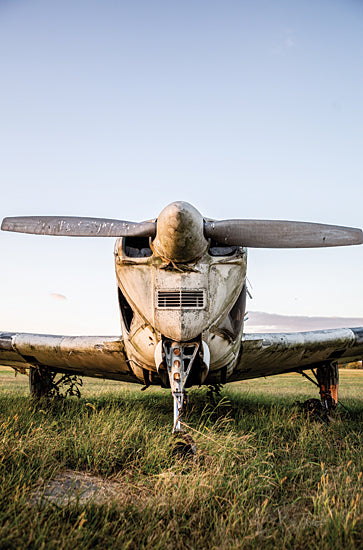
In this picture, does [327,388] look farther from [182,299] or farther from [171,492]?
[171,492]

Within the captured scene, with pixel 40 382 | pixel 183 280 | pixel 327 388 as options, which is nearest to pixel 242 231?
pixel 183 280

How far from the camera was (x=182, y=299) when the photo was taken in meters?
4.85

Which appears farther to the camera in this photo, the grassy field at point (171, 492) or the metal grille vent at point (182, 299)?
the metal grille vent at point (182, 299)

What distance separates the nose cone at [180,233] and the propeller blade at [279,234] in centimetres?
44

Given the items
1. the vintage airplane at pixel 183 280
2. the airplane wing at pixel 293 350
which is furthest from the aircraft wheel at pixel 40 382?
the airplane wing at pixel 293 350

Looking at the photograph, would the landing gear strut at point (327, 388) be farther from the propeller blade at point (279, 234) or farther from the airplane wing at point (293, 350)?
the propeller blade at point (279, 234)

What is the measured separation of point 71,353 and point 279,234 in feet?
13.7

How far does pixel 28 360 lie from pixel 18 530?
5.88 meters

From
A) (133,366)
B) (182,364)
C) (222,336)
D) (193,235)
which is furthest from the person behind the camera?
(133,366)

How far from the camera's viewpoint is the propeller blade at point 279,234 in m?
5.02

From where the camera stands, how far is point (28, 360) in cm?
777

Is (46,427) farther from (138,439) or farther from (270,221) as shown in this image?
(270,221)

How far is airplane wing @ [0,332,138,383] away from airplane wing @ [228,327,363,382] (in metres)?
1.99

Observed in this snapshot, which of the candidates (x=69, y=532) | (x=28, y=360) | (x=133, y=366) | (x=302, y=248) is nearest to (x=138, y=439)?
(x=133, y=366)
